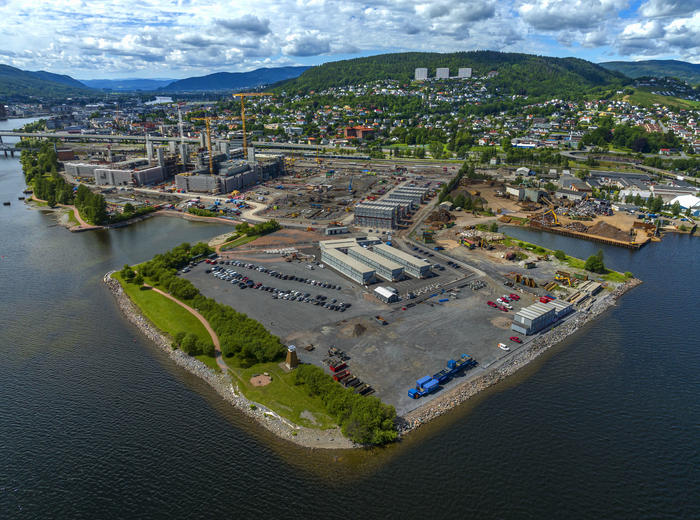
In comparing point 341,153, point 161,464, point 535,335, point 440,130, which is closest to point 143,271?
point 161,464

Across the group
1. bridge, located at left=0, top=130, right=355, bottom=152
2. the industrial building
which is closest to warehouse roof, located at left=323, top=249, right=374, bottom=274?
the industrial building

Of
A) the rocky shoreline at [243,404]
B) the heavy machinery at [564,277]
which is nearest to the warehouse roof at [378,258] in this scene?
the heavy machinery at [564,277]

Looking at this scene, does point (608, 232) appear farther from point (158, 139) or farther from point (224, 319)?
point (158, 139)

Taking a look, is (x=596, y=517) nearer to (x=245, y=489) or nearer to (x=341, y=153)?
(x=245, y=489)

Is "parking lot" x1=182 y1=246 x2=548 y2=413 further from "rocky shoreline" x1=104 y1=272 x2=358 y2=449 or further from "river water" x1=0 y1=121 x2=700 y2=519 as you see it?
"rocky shoreline" x1=104 y1=272 x2=358 y2=449

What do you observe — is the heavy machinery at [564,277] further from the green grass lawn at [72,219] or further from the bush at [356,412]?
the green grass lawn at [72,219]

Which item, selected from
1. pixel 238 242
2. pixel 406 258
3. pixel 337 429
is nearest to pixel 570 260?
pixel 406 258
